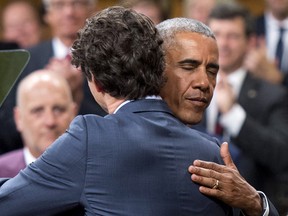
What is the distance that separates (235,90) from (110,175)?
109 inches

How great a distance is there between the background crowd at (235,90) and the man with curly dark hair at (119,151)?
1701 millimetres

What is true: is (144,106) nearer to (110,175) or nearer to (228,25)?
(110,175)

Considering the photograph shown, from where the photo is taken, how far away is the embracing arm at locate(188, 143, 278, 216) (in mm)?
2926

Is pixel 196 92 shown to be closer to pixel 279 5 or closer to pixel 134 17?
pixel 134 17

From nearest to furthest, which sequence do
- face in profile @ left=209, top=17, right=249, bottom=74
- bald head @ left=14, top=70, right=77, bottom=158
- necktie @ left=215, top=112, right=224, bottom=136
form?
bald head @ left=14, top=70, right=77, bottom=158
necktie @ left=215, top=112, right=224, bottom=136
face in profile @ left=209, top=17, right=249, bottom=74

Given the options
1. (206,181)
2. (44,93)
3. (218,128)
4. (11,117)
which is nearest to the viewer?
(206,181)

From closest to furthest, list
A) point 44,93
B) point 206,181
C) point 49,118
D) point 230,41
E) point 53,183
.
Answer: point 53,183 → point 206,181 → point 49,118 → point 44,93 → point 230,41

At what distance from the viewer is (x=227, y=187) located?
9.86 feet

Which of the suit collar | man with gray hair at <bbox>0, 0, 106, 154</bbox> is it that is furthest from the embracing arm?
man with gray hair at <bbox>0, 0, 106, 154</bbox>

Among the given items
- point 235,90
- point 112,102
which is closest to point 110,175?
point 112,102

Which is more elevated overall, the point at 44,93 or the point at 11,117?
the point at 44,93

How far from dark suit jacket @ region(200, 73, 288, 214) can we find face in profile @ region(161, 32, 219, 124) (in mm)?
1831

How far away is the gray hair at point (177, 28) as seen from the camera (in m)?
3.29

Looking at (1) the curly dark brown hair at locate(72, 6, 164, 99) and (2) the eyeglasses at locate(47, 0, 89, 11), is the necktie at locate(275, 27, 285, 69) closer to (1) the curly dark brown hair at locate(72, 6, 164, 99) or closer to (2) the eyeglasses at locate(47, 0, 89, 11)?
(2) the eyeglasses at locate(47, 0, 89, 11)
